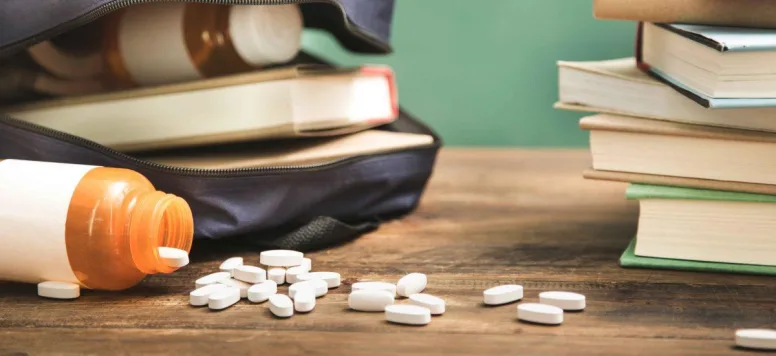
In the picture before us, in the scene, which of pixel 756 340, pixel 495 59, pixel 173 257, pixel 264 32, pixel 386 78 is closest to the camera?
pixel 756 340

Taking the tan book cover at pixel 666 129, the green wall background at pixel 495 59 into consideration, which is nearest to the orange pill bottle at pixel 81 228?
the tan book cover at pixel 666 129

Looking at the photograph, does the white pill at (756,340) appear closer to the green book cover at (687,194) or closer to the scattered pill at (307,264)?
the green book cover at (687,194)

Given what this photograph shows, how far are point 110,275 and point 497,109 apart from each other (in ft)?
2.61

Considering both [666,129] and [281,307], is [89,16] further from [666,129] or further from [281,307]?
[666,129]

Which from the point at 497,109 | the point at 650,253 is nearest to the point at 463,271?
the point at 650,253

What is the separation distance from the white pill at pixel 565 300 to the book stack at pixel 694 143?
0.12 metres

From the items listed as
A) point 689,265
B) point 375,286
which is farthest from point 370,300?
point 689,265

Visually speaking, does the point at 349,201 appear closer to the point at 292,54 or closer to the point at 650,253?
the point at 292,54

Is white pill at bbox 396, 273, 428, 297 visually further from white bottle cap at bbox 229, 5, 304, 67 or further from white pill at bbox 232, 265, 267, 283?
white bottle cap at bbox 229, 5, 304, 67

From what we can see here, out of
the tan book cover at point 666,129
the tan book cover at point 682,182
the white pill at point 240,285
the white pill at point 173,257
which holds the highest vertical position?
the tan book cover at point 666,129

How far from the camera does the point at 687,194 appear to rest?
2.30ft

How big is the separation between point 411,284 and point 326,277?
64mm

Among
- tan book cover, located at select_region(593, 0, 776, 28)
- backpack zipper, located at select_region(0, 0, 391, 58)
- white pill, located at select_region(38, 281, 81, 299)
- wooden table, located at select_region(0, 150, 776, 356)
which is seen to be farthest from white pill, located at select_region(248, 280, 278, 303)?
tan book cover, located at select_region(593, 0, 776, 28)

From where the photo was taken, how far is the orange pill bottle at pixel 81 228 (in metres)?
0.65
